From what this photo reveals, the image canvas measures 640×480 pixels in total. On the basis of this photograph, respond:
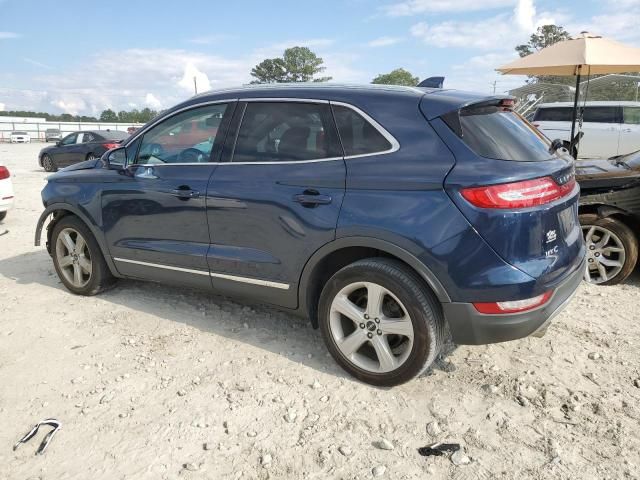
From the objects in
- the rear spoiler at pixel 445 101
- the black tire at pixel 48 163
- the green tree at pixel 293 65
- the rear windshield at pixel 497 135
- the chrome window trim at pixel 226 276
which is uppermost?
the green tree at pixel 293 65

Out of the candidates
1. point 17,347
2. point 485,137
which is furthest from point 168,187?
point 485,137

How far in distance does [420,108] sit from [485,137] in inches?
15.5

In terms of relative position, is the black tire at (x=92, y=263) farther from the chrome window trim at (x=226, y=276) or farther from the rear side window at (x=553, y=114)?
the rear side window at (x=553, y=114)

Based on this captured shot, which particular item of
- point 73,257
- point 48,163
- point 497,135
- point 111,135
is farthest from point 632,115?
point 48,163

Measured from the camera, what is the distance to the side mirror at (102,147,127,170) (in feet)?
13.3

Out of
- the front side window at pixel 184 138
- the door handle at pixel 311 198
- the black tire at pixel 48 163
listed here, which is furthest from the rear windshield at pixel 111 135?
the door handle at pixel 311 198

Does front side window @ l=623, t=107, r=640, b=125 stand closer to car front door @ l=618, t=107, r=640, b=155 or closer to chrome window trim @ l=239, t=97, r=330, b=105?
car front door @ l=618, t=107, r=640, b=155

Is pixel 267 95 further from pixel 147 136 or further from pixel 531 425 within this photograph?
pixel 531 425

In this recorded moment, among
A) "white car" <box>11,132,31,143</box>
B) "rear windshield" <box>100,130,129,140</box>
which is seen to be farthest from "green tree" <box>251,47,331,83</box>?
"rear windshield" <box>100,130,129,140</box>

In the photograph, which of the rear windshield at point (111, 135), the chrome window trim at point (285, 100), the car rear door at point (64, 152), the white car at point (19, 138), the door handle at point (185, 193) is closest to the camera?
the chrome window trim at point (285, 100)

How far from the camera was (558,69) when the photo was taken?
801 centimetres

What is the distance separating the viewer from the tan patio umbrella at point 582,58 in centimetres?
721

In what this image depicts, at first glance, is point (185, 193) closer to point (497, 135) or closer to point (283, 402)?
point (283, 402)

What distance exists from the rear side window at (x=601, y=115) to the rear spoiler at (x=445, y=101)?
1193 cm
